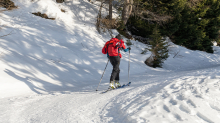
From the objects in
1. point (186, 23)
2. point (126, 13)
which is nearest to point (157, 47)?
point (126, 13)

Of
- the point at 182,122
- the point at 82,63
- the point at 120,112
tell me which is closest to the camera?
the point at 182,122

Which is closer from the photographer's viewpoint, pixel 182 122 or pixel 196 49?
pixel 182 122

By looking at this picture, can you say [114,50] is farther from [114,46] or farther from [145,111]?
[145,111]

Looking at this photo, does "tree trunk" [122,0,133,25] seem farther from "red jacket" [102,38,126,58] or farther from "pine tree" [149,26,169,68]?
"red jacket" [102,38,126,58]

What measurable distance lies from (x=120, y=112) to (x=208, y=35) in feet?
61.7

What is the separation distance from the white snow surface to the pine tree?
116 centimetres

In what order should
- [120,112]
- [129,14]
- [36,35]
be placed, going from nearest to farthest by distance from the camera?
[120,112], [36,35], [129,14]

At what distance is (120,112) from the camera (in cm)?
275

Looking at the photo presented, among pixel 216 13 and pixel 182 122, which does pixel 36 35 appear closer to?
pixel 182 122

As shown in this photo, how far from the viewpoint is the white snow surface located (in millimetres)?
2713

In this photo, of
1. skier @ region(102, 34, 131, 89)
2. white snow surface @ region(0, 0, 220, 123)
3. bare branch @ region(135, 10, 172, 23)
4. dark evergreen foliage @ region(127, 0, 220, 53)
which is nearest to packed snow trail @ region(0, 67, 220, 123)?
white snow surface @ region(0, 0, 220, 123)

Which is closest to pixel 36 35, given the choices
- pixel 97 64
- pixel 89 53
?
pixel 89 53

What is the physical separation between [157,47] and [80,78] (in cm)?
659

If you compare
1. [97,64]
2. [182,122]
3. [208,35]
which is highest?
[208,35]
